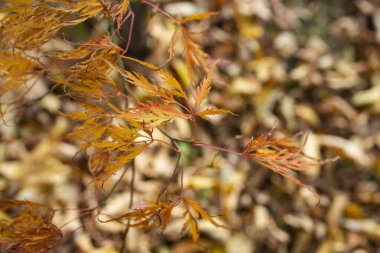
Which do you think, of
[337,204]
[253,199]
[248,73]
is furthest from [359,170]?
[248,73]

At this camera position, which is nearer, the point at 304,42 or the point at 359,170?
the point at 359,170

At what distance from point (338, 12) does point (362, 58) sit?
0.26 meters

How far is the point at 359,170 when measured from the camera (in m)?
1.79

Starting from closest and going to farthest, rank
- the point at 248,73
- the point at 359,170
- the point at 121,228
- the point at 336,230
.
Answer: the point at 121,228 < the point at 336,230 < the point at 359,170 < the point at 248,73

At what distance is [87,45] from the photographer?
0.62 meters

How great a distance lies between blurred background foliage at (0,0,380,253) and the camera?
1.51m

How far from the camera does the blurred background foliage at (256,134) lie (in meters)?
1.51

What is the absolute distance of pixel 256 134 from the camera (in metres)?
1.75

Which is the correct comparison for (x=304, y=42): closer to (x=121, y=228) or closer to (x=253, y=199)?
(x=253, y=199)

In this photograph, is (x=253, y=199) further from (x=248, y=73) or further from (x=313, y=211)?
(x=248, y=73)

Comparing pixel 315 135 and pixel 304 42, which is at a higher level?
pixel 304 42

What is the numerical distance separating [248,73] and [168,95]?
1359 millimetres

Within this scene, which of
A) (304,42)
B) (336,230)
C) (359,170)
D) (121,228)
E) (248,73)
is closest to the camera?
(121,228)

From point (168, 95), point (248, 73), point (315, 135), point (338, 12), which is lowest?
point (315, 135)
